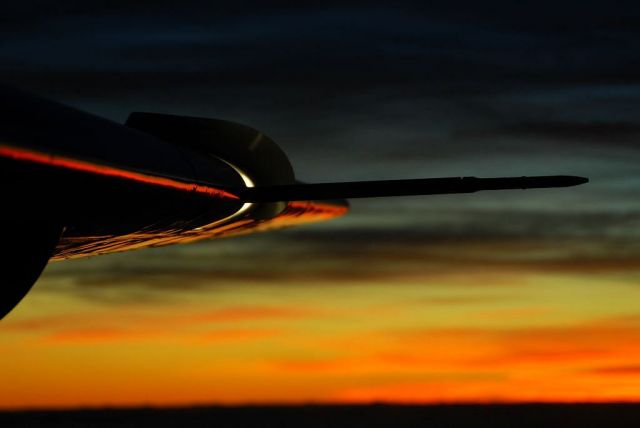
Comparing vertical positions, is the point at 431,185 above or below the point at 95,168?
above

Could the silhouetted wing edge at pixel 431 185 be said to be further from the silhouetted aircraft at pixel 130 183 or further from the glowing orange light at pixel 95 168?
the glowing orange light at pixel 95 168

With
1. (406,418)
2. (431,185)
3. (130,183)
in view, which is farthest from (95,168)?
(406,418)

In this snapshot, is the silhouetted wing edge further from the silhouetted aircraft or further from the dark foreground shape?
the dark foreground shape

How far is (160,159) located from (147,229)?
1.93 m

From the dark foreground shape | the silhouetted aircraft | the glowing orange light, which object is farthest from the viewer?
the dark foreground shape

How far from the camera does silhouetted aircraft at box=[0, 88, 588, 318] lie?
14.6m

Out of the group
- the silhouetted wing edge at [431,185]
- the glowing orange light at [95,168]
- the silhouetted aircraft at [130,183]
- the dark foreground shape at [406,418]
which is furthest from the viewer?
the dark foreground shape at [406,418]

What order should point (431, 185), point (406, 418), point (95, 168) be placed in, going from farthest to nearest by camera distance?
point (406, 418) < point (431, 185) < point (95, 168)

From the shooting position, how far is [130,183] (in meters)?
16.3

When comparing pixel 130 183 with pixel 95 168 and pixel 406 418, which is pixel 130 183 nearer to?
pixel 95 168

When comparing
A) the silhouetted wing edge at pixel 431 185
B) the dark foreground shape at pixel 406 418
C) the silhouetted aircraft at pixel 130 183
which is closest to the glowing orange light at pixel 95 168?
the silhouetted aircraft at pixel 130 183

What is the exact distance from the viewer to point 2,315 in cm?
1725

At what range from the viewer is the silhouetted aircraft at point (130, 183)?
14.6m

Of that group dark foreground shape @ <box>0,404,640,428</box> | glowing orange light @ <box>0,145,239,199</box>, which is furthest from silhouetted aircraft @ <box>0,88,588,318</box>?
dark foreground shape @ <box>0,404,640,428</box>
